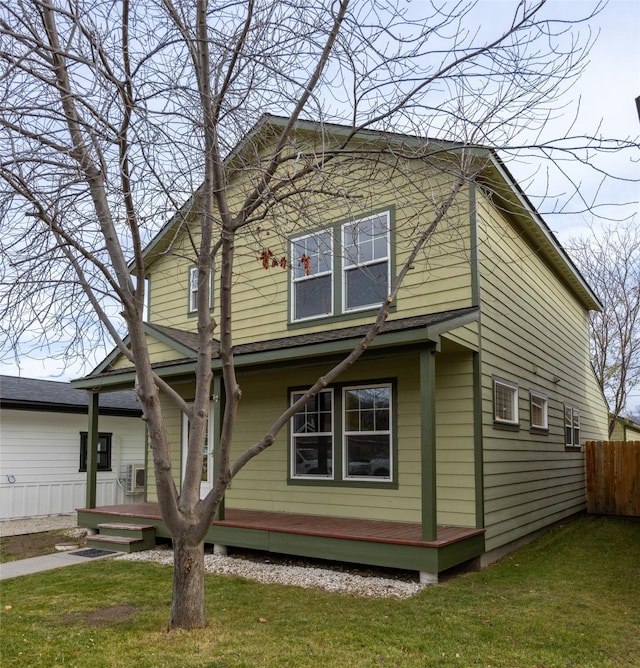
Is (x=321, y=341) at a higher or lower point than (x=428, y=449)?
higher

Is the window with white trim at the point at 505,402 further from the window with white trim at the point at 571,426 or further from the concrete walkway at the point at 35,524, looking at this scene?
the concrete walkway at the point at 35,524

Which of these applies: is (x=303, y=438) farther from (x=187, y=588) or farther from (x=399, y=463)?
(x=187, y=588)

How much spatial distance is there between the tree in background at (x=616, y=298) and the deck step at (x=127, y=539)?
16.5 m

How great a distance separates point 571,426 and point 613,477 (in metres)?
1.79

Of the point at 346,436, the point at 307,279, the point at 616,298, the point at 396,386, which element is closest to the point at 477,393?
the point at 396,386

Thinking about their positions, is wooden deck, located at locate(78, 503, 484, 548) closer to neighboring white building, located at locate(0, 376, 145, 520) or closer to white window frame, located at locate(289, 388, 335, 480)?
white window frame, located at locate(289, 388, 335, 480)

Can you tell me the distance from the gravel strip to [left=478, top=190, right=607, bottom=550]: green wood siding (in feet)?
6.15

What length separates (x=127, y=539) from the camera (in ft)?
30.7

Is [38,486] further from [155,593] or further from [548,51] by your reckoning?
[548,51]

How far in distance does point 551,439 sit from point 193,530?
8.80m

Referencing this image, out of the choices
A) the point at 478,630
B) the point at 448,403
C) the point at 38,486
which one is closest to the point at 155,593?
the point at 478,630

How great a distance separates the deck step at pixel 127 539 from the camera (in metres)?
9.23

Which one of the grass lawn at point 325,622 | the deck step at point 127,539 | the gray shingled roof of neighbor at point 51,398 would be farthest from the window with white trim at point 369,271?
the gray shingled roof of neighbor at point 51,398

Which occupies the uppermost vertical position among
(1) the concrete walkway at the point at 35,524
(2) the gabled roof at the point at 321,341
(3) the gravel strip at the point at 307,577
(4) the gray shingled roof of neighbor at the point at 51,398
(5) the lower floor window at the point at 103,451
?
(2) the gabled roof at the point at 321,341
